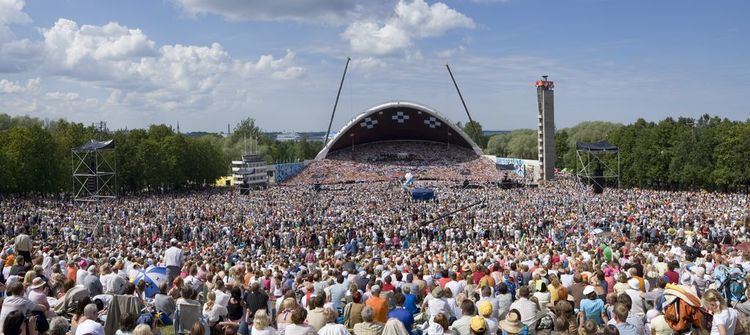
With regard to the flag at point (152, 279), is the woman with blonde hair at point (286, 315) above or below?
above

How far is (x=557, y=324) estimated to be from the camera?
5.59 m

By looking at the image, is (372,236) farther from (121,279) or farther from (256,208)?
(121,279)

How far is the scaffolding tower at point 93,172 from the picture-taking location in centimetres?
3525

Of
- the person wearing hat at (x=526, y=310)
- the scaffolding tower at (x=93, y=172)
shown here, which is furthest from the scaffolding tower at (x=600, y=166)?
the person wearing hat at (x=526, y=310)

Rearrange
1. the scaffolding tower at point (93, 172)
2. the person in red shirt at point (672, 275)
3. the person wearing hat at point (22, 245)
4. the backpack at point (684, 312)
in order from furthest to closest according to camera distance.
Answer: the scaffolding tower at point (93, 172) → the person wearing hat at point (22, 245) → the person in red shirt at point (672, 275) → the backpack at point (684, 312)

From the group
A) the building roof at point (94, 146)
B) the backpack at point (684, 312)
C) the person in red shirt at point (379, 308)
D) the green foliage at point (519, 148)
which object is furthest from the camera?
the green foliage at point (519, 148)

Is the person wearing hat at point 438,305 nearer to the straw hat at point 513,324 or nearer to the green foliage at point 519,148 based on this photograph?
the straw hat at point 513,324

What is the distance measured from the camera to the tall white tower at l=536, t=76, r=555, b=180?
194 feet

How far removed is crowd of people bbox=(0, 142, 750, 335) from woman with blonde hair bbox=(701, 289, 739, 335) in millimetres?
11

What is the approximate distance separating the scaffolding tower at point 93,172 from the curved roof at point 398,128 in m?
28.3

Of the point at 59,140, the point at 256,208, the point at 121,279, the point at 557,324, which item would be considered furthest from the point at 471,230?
the point at 59,140

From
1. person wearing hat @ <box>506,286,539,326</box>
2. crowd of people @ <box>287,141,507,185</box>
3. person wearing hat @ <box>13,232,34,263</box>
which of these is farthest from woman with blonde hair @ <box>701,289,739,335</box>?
crowd of people @ <box>287,141,507,185</box>

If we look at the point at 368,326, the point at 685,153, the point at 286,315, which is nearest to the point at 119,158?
the point at 685,153

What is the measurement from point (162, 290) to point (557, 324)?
501 centimetres
